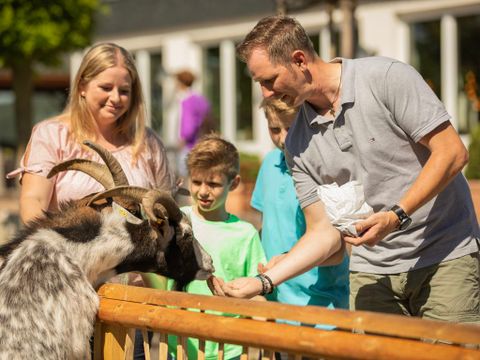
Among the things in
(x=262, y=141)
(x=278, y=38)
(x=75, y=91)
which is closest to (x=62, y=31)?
(x=262, y=141)

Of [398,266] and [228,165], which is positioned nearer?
[398,266]

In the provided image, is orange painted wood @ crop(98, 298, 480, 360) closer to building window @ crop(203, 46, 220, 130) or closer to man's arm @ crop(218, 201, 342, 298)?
man's arm @ crop(218, 201, 342, 298)

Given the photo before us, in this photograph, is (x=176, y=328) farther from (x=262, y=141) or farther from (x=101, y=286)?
(x=262, y=141)

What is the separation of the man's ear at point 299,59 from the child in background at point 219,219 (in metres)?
1.31

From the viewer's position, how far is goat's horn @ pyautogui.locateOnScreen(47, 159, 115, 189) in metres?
4.18

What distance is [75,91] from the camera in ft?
→ 16.3

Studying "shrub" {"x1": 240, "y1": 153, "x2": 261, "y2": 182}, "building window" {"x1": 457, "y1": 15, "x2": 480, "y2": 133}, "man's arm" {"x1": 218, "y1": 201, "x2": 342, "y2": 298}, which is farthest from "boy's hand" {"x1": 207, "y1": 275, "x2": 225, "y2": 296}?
"building window" {"x1": 457, "y1": 15, "x2": 480, "y2": 133}

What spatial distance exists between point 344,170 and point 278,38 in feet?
2.17

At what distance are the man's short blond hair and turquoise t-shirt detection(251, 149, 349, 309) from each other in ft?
4.29

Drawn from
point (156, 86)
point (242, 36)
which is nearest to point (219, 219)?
point (242, 36)

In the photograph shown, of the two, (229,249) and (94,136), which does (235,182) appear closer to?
(229,249)

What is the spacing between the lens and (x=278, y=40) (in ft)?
12.9

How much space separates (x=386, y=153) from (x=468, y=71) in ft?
41.9

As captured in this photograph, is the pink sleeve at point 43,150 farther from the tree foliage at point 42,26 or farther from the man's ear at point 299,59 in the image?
the tree foliage at point 42,26
